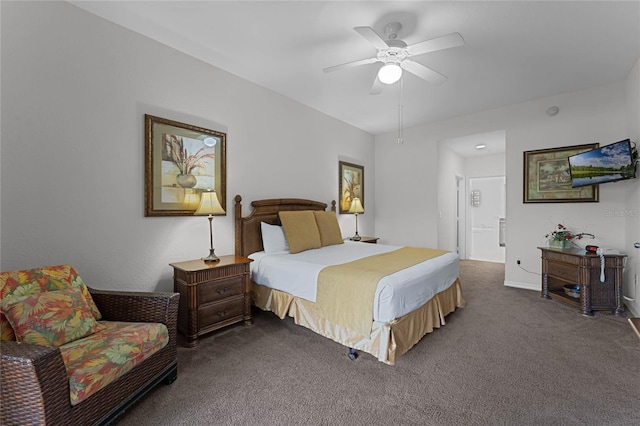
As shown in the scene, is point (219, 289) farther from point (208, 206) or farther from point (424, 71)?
point (424, 71)

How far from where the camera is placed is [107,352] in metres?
1.48

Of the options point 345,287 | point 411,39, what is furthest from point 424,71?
point 345,287

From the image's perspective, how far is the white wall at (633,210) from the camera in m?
3.01

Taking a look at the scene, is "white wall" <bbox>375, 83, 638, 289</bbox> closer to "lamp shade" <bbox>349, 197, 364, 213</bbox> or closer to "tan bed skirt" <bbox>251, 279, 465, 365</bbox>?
"lamp shade" <bbox>349, 197, 364, 213</bbox>

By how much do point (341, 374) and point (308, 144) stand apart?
326cm

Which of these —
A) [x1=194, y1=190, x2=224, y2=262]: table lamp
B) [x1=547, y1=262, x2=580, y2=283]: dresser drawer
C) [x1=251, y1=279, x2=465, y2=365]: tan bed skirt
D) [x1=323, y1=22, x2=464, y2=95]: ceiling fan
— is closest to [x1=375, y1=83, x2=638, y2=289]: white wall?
[x1=547, y1=262, x2=580, y2=283]: dresser drawer

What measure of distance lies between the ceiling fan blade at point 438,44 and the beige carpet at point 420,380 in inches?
96.7

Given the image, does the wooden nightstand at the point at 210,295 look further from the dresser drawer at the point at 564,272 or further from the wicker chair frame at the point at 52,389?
the dresser drawer at the point at 564,272

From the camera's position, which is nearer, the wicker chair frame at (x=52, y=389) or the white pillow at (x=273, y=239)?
the wicker chair frame at (x=52, y=389)

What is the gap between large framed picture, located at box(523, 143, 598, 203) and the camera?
3.74 m

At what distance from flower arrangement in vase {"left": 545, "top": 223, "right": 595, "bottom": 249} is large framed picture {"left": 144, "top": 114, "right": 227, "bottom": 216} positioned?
14.3 ft

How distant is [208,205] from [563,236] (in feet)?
A: 14.5

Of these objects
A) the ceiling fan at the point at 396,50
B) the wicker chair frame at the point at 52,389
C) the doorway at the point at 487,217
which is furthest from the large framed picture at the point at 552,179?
the wicker chair frame at the point at 52,389

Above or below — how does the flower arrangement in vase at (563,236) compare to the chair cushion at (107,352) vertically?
above
